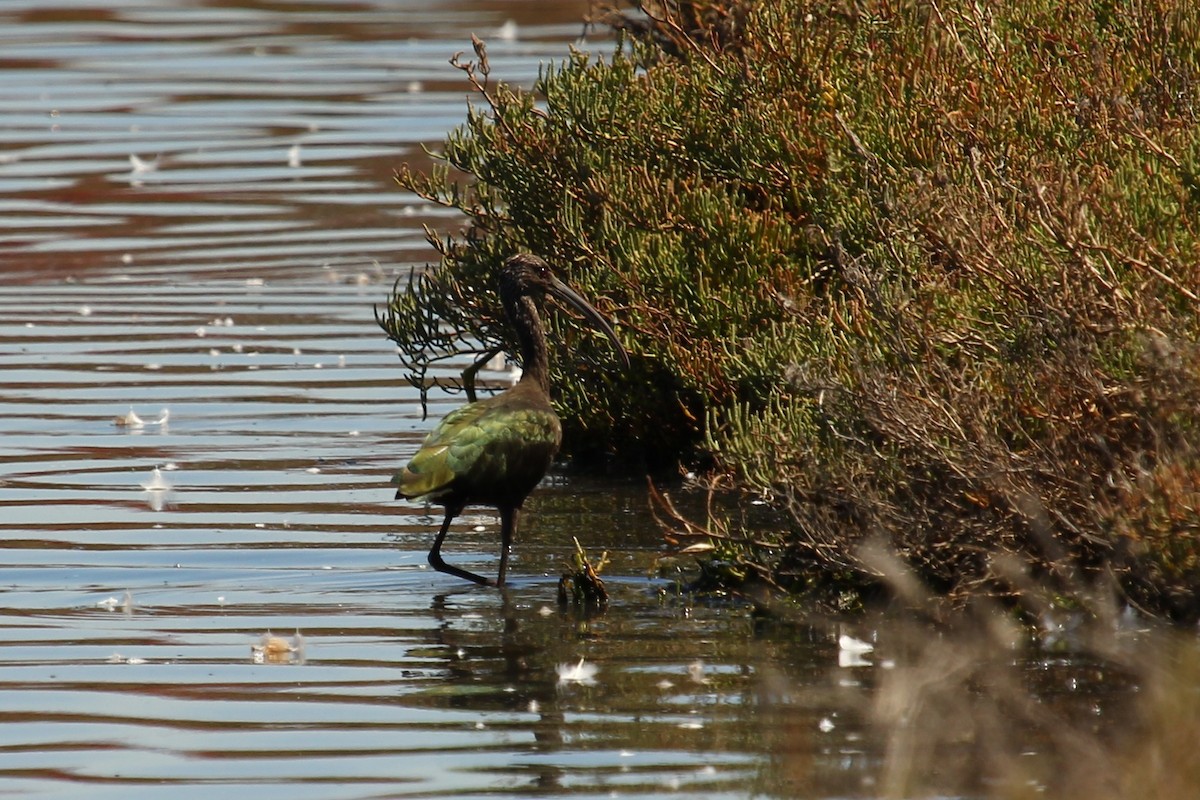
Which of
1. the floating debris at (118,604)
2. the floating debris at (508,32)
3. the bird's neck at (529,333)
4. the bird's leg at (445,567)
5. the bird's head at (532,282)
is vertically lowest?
the floating debris at (118,604)

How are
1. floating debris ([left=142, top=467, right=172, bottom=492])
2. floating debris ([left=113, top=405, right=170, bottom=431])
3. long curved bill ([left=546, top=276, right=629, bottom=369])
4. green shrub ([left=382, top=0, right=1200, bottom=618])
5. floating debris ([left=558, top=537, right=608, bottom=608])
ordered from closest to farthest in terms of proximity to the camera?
green shrub ([left=382, top=0, right=1200, bottom=618])
floating debris ([left=558, top=537, right=608, bottom=608])
long curved bill ([left=546, top=276, right=629, bottom=369])
floating debris ([left=142, top=467, right=172, bottom=492])
floating debris ([left=113, top=405, right=170, bottom=431])

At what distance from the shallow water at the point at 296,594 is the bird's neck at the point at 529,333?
951mm

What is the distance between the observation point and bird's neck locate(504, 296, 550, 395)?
10.8 metres

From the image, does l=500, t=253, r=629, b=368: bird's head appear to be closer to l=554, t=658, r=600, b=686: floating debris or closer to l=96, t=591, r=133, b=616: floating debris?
l=96, t=591, r=133, b=616: floating debris

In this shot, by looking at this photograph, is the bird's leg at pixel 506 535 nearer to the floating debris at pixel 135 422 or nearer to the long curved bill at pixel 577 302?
the long curved bill at pixel 577 302

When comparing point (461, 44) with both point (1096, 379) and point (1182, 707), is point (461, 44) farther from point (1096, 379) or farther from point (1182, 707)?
point (1182, 707)

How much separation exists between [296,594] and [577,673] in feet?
6.47

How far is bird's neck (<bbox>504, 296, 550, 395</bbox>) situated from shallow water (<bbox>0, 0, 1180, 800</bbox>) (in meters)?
0.95

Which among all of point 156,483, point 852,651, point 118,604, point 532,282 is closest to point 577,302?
point 532,282

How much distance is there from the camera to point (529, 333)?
1089 cm

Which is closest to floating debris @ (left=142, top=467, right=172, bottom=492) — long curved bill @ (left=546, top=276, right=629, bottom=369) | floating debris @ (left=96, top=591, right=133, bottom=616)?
floating debris @ (left=96, top=591, right=133, bottom=616)

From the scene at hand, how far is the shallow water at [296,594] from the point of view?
758 cm

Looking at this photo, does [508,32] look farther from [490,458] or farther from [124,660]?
[124,660]

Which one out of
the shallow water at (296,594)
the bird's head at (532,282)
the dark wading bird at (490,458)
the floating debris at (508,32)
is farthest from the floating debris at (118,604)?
the floating debris at (508,32)
